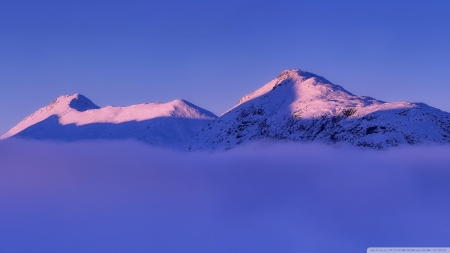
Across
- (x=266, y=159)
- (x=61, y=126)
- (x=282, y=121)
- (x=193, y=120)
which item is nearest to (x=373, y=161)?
(x=266, y=159)

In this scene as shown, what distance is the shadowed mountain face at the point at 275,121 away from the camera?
48309 mm

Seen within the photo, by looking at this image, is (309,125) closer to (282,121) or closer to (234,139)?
(282,121)

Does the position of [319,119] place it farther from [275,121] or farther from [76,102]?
[76,102]

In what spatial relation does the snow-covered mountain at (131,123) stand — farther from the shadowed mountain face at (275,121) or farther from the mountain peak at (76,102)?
the mountain peak at (76,102)

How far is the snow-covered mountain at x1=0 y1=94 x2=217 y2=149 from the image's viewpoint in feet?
267

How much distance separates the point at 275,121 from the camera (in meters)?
63.2

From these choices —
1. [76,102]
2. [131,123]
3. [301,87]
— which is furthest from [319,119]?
[76,102]

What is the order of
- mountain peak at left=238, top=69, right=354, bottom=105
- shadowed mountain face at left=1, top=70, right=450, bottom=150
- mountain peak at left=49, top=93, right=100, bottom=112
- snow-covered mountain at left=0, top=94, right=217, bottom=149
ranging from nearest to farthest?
shadowed mountain face at left=1, top=70, right=450, bottom=150 < mountain peak at left=238, top=69, right=354, bottom=105 < snow-covered mountain at left=0, top=94, right=217, bottom=149 < mountain peak at left=49, top=93, right=100, bottom=112

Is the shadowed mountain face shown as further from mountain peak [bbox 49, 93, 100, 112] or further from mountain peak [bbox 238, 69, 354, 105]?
mountain peak [bbox 49, 93, 100, 112]

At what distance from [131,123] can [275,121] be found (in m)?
37.0

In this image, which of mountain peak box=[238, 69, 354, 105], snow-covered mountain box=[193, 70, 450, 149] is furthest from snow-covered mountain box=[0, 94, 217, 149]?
mountain peak box=[238, 69, 354, 105]

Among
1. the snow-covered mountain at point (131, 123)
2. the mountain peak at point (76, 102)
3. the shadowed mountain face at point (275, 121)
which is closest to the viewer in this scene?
the shadowed mountain face at point (275, 121)

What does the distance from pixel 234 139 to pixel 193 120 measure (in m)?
28.2

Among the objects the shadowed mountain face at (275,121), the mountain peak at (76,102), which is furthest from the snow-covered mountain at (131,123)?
the mountain peak at (76,102)
